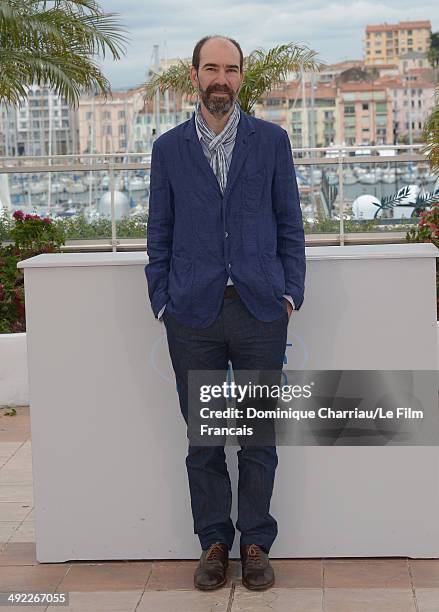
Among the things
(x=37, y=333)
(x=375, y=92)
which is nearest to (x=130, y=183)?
(x=37, y=333)

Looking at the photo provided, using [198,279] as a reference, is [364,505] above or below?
below

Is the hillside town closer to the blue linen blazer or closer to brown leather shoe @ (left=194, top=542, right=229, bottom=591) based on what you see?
the blue linen blazer

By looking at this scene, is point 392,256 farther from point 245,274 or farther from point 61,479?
point 61,479

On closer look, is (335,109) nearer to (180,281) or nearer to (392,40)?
(392,40)

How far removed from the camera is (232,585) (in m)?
4.16

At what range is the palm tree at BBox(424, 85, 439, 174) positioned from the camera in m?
10.1

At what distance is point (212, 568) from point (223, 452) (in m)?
0.43

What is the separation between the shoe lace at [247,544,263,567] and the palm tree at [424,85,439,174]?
6591mm

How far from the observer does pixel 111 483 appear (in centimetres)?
440

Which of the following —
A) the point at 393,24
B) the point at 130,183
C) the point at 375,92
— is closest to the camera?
the point at 130,183

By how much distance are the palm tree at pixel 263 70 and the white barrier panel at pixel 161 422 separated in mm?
12180

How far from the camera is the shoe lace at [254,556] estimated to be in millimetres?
4133

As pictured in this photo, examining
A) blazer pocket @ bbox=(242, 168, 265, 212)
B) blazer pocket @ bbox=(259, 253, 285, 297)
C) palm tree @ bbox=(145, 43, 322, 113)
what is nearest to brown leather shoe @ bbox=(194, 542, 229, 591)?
blazer pocket @ bbox=(259, 253, 285, 297)

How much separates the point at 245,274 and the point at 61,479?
1178 mm
